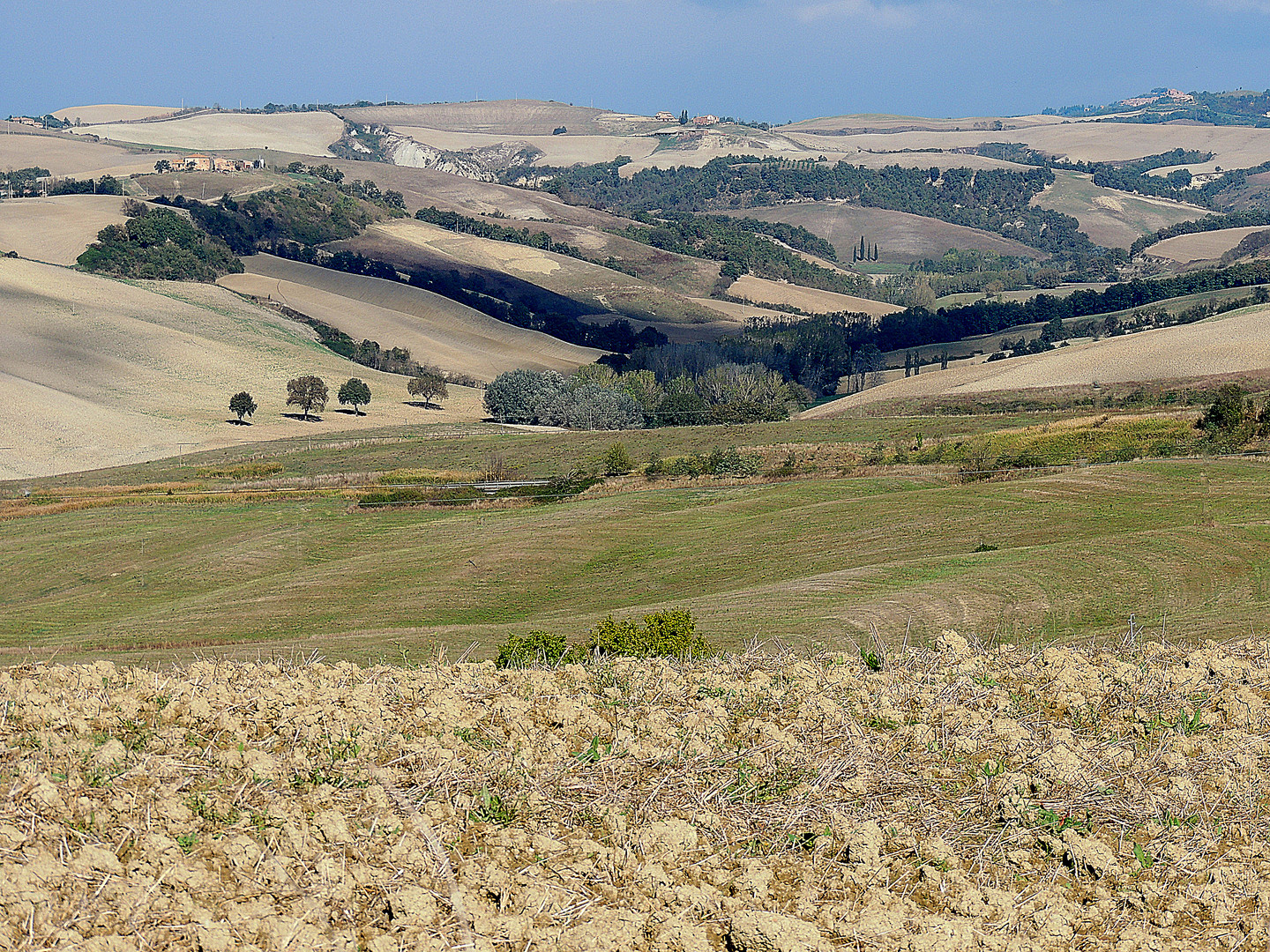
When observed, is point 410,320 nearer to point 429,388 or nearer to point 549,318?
point 549,318

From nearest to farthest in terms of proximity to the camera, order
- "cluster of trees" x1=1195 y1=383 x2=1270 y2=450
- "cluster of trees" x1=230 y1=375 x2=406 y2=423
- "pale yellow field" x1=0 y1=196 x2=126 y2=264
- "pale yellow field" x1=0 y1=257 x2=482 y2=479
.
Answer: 1. "cluster of trees" x1=1195 y1=383 x2=1270 y2=450
2. "pale yellow field" x1=0 y1=257 x2=482 y2=479
3. "cluster of trees" x1=230 y1=375 x2=406 y2=423
4. "pale yellow field" x1=0 y1=196 x2=126 y2=264

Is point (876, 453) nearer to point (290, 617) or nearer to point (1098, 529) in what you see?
point (1098, 529)

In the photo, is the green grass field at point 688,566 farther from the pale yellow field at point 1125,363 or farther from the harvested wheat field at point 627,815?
the pale yellow field at point 1125,363

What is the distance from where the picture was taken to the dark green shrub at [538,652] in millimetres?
18359

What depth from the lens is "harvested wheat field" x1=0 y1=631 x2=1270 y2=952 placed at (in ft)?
28.7

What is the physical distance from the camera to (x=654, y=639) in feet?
67.7

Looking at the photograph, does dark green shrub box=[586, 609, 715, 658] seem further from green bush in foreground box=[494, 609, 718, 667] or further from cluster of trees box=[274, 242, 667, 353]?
cluster of trees box=[274, 242, 667, 353]

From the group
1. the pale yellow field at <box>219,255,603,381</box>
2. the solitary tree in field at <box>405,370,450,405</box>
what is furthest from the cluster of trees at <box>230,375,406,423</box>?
the pale yellow field at <box>219,255,603,381</box>

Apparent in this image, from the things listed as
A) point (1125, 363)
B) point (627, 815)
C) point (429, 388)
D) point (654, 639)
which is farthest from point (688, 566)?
point (429, 388)

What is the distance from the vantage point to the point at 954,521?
37031mm

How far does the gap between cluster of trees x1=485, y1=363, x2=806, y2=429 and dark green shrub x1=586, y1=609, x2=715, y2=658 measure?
256 ft

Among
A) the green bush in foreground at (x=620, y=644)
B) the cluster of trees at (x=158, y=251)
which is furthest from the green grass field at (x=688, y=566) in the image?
the cluster of trees at (x=158, y=251)

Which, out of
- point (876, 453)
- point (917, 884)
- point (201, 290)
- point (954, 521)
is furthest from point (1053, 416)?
point (201, 290)

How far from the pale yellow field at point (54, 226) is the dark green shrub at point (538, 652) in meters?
175
